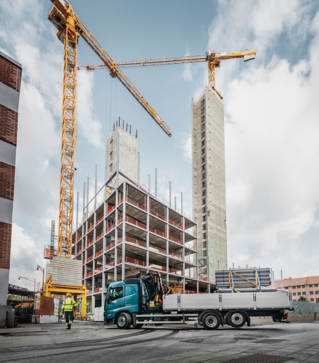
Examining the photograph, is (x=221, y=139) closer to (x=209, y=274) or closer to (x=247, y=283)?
(x=209, y=274)

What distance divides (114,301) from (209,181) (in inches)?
2442

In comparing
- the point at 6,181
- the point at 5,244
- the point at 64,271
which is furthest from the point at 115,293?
the point at 64,271

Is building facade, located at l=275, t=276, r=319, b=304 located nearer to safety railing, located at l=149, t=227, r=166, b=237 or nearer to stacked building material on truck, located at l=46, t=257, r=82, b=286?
safety railing, located at l=149, t=227, r=166, b=237

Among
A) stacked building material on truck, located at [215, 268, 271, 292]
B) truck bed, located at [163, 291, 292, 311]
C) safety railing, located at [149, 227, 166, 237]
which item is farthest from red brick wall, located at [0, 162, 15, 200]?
safety railing, located at [149, 227, 166, 237]

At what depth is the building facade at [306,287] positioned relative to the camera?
136625 millimetres

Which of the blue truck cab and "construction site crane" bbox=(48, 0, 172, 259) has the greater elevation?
"construction site crane" bbox=(48, 0, 172, 259)

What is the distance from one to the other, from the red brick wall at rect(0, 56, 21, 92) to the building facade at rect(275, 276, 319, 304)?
133752 millimetres

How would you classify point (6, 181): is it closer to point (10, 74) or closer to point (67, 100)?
point (10, 74)

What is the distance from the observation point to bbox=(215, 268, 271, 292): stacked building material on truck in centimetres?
2547

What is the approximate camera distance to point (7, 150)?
72.9ft

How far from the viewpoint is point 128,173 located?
251ft

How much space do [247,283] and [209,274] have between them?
160ft

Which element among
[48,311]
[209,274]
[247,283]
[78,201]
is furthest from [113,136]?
[247,283]

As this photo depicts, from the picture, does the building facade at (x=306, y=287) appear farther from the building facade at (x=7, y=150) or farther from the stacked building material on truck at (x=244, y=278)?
the building facade at (x=7, y=150)
